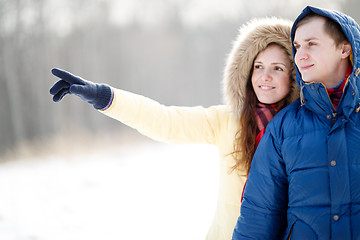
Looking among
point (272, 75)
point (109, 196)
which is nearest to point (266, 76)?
point (272, 75)

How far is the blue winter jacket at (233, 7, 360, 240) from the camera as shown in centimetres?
102

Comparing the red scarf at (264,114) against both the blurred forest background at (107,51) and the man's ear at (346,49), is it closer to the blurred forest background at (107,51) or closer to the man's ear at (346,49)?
the man's ear at (346,49)

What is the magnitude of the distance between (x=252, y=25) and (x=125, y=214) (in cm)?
278

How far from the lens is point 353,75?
110 centimetres

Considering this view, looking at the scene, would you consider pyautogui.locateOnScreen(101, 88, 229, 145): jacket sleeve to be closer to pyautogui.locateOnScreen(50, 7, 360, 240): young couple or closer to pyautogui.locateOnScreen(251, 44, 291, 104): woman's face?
pyautogui.locateOnScreen(50, 7, 360, 240): young couple

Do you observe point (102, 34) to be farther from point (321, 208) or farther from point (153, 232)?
point (321, 208)

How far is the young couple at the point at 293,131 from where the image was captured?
3.41 ft

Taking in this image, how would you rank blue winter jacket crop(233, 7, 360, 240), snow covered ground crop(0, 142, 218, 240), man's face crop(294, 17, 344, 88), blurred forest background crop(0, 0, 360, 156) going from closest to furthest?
blue winter jacket crop(233, 7, 360, 240)
man's face crop(294, 17, 344, 88)
snow covered ground crop(0, 142, 218, 240)
blurred forest background crop(0, 0, 360, 156)

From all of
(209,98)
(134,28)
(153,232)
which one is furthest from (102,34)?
(153,232)

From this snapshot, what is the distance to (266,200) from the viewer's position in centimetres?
114

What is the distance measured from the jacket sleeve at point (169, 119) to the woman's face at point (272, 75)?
24cm

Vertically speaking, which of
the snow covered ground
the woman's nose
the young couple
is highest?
the woman's nose

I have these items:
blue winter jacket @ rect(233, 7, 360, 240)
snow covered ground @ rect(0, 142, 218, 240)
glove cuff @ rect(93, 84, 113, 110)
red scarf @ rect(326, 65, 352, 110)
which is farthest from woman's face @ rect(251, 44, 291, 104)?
snow covered ground @ rect(0, 142, 218, 240)

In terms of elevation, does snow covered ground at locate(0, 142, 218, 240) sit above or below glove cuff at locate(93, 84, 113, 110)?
below
